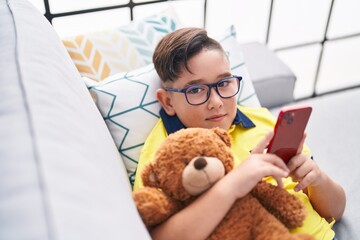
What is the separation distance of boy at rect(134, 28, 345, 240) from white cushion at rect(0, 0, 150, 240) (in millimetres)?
253

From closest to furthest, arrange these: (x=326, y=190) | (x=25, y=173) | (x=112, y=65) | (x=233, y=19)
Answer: (x=25, y=173) < (x=326, y=190) < (x=112, y=65) < (x=233, y=19)

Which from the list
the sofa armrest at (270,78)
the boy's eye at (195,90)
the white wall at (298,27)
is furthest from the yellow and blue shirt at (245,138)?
the white wall at (298,27)

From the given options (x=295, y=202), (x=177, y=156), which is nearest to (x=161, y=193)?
(x=177, y=156)

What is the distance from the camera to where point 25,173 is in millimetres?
539

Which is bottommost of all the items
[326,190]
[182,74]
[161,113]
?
[326,190]

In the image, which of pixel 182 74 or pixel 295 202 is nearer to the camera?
pixel 295 202

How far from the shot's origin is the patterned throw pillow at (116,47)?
1.30m

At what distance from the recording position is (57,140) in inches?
24.6

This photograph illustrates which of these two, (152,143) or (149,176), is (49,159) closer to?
(149,176)

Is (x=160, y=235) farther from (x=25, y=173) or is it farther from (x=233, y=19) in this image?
(x=233, y=19)

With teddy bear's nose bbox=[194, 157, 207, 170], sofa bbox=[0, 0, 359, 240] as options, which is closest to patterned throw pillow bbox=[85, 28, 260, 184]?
sofa bbox=[0, 0, 359, 240]

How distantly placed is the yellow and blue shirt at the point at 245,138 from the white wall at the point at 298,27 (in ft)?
2.42

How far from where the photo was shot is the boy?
0.92 meters

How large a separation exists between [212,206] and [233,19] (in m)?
1.41
